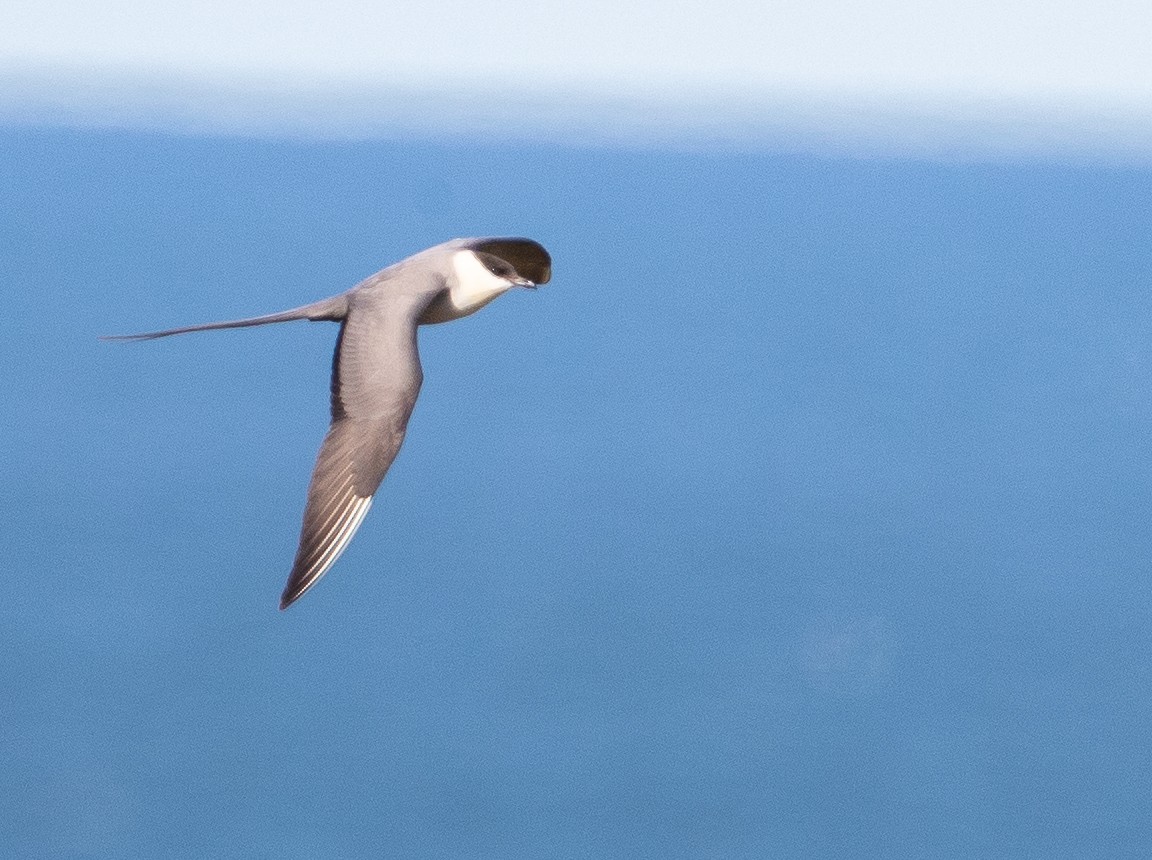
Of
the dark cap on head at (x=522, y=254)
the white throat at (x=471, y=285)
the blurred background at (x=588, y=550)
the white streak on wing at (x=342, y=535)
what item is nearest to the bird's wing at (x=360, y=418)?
the white streak on wing at (x=342, y=535)

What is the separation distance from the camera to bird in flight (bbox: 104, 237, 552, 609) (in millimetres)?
7211

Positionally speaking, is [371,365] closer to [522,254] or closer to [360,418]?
[360,418]

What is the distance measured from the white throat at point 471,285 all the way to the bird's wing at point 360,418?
0.41 meters

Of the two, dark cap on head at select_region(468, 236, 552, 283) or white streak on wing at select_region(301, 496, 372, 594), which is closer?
white streak on wing at select_region(301, 496, 372, 594)

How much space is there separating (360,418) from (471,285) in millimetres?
1214

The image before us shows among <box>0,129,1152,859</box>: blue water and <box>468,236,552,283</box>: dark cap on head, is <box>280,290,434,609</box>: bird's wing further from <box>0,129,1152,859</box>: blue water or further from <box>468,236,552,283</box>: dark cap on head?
<box>0,129,1152,859</box>: blue water

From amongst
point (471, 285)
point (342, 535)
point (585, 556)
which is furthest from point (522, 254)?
point (585, 556)

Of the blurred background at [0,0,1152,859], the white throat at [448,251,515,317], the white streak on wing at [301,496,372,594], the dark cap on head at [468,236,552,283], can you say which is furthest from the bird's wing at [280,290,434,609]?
the blurred background at [0,0,1152,859]

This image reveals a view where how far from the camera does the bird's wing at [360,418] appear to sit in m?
7.20

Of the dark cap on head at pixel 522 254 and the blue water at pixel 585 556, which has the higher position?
the blue water at pixel 585 556

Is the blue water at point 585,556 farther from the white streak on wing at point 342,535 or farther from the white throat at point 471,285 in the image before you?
the white streak on wing at point 342,535

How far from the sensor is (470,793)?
5944 cm

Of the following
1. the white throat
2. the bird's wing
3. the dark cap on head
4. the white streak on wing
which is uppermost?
the dark cap on head

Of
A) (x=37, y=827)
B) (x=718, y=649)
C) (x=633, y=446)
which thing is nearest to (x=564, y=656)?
(x=718, y=649)
